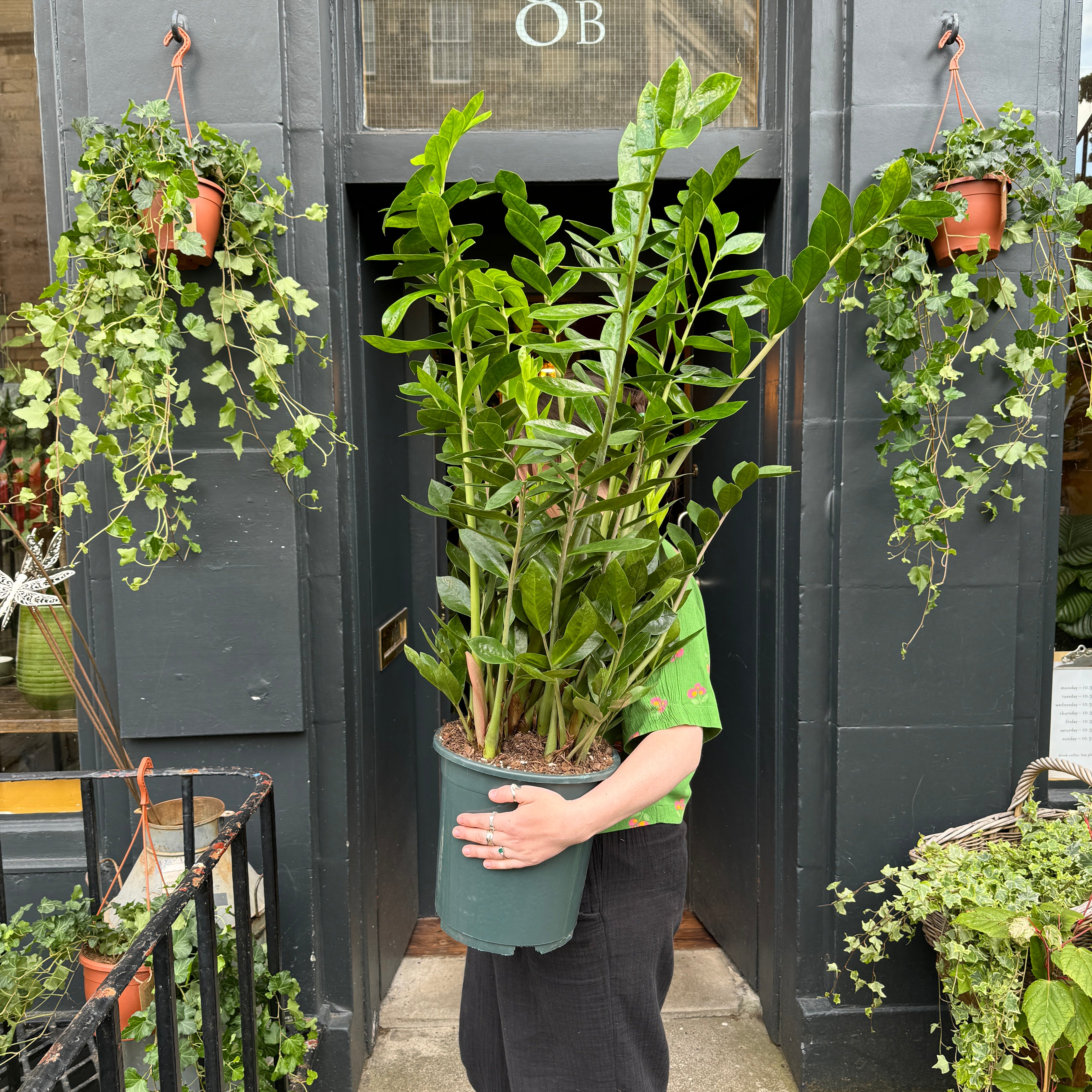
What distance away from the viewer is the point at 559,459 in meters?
1.20

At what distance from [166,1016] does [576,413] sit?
3.96 ft

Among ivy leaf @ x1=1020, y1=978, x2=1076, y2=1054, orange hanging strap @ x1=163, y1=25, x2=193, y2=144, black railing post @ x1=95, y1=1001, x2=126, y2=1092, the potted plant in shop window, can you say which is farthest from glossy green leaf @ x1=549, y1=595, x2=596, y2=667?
orange hanging strap @ x1=163, y1=25, x2=193, y2=144

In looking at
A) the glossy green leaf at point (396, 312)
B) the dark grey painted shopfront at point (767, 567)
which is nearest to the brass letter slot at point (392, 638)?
the dark grey painted shopfront at point (767, 567)

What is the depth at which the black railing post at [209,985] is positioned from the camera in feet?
4.78

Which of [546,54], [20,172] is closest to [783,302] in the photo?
[546,54]

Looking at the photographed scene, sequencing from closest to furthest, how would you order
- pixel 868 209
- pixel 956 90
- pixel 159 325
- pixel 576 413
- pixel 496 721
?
pixel 868 209
pixel 496 721
pixel 576 413
pixel 159 325
pixel 956 90

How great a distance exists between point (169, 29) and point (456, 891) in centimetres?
226

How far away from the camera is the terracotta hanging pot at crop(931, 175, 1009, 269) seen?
203 cm

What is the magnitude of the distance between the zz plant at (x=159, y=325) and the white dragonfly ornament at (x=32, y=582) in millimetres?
393

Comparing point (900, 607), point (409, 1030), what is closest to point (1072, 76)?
point (900, 607)

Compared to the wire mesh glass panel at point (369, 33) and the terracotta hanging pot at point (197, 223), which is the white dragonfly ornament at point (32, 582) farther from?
the wire mesh glass panel at point (369, 33)

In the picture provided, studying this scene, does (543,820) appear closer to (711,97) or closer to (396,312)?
Answer: (396,312)

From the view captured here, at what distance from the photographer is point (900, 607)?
91.4 inches

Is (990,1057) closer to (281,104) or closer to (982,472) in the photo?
(982,472)
